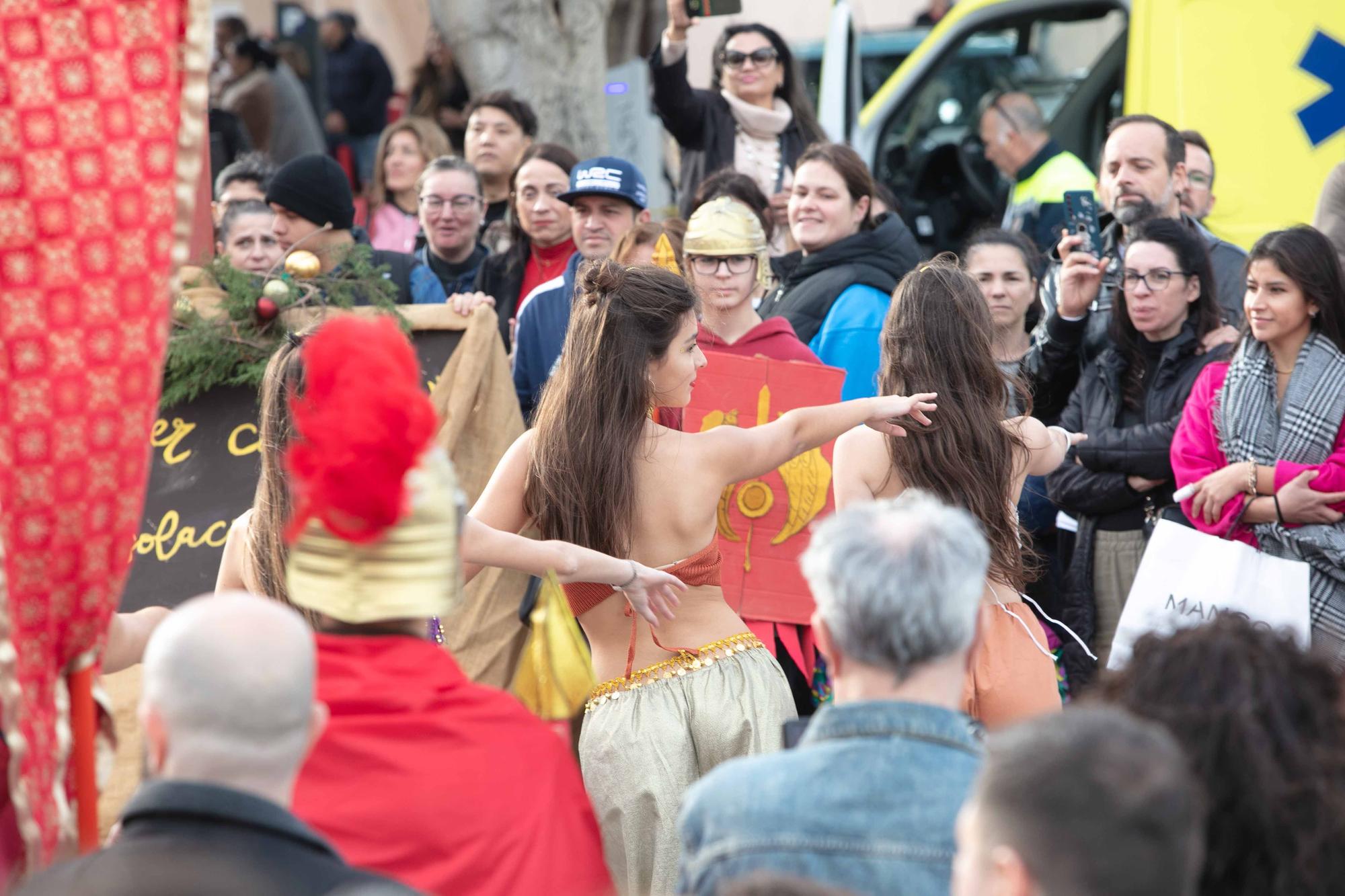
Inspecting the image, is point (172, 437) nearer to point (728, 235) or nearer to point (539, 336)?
point (539, 336)

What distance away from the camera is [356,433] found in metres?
2.28

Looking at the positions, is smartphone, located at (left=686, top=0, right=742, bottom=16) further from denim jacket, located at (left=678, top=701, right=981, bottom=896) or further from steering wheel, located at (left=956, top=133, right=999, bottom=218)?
denim jacket, located at (left=678, top=701, right=981, bottom=896)

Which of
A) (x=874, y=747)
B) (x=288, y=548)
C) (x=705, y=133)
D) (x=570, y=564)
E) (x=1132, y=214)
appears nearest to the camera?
(x=874, y=747)

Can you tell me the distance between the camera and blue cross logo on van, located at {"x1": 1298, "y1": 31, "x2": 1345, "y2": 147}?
23.0ft

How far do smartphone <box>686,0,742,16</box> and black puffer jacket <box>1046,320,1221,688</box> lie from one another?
2.59m

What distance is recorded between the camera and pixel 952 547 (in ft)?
7.17

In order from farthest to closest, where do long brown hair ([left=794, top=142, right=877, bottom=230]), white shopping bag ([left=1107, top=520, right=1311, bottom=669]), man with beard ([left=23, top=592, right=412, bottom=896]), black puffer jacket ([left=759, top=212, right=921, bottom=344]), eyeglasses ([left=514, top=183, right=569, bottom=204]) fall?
eyeglasses ([left=514, top=183, right=569, bottom=204])
long brown hair ([left=794, top=142, right=877, bottom=230])
black puffer jacket ([left=759, top=212, right=921, bottom=344])
white shopping bag ([left=1107, top=520, right=1311, bottom=669])
man with beard ([left=23, top=592, right=412, bottom=896])

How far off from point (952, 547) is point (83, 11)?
1677 millimetres

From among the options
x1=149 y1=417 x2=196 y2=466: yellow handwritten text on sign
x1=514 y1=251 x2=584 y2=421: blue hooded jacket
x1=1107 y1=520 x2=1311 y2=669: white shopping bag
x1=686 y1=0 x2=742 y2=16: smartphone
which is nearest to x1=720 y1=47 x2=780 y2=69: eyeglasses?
x1=686 y1=0 x2=742 y2=16: smartphone

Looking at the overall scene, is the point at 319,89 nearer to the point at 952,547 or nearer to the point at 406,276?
the point at 406,276

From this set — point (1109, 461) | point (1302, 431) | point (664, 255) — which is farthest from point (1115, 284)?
point (664, 255)

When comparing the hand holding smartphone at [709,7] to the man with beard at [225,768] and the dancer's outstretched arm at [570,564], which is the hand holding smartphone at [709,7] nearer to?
the dancer's outstretched arm at [570,564]

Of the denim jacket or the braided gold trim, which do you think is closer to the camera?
the denim jacket

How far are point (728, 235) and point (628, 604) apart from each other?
1.89 m
